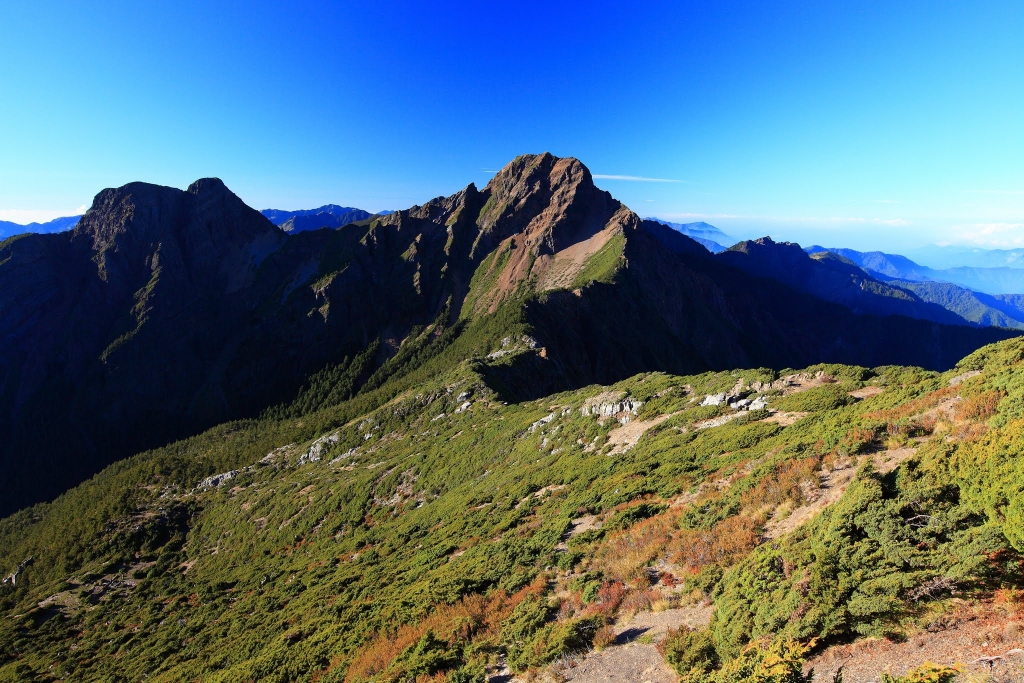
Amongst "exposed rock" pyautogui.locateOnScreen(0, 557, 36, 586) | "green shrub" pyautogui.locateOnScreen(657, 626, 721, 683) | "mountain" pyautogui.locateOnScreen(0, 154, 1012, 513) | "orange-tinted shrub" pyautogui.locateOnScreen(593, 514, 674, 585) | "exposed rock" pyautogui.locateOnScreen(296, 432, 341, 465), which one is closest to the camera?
"green shrub" pyautogui.locateOnScreen(657, 626, 721, 683)

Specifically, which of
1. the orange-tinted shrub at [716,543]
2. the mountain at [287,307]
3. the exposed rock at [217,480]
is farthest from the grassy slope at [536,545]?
the mountain at [287,307]

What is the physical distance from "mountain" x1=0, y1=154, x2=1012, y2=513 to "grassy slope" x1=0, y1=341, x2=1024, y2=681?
56940 millimetres

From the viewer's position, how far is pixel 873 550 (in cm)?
1064

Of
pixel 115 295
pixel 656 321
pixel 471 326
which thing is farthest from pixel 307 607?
pixel 115 295

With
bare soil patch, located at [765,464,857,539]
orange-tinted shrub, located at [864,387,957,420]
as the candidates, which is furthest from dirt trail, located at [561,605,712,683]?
orange-tinted shrub, located at [864,387,957,420]

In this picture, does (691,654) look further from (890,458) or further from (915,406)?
(915,406)

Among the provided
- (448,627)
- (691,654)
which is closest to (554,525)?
(448,627)

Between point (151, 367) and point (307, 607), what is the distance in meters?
159

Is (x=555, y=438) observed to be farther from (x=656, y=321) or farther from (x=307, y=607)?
(x=656, y=321)

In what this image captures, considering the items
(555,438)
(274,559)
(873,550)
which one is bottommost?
(274,559)

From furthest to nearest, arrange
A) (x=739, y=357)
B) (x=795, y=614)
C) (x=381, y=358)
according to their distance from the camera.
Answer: (x=739, y=357), (x=381, y=358), (x=795, y=614)

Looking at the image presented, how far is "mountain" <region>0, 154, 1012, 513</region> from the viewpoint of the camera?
123 m

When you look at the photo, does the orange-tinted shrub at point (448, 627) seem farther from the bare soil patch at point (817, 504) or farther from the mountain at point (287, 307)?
the mountain at point (287, 307)

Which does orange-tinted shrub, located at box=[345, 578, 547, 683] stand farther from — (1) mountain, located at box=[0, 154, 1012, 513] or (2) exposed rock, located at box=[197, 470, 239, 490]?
(1) mountain, located at box=[0, 154, 1012, 513]
